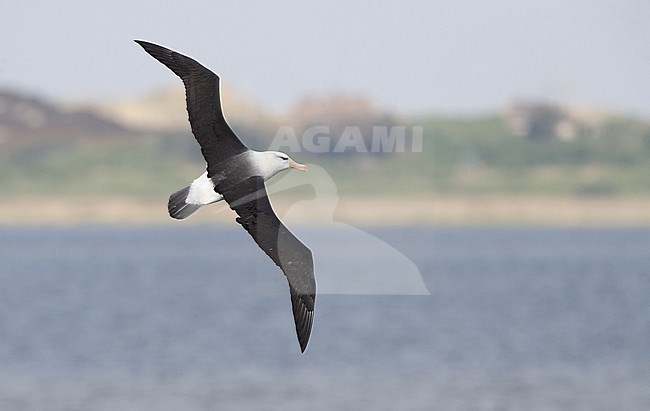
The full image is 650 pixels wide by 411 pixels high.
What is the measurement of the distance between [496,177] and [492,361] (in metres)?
78.0

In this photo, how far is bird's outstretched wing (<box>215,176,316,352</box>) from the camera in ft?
51.6

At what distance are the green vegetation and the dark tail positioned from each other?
8561 cm

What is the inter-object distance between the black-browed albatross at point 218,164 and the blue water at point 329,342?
31.7 feet

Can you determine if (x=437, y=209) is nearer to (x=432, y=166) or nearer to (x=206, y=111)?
→ (x=432, y=166)

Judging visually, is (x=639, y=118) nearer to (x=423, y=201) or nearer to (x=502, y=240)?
(x=423, y=201)

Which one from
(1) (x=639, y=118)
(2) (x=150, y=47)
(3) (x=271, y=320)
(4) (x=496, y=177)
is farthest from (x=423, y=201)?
(2) (x=150, y=47)

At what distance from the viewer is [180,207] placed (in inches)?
560

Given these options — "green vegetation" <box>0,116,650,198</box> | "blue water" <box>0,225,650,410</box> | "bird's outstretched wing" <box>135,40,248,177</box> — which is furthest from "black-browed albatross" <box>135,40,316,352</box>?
"green vegetation" <box>0,116,650,198</box>

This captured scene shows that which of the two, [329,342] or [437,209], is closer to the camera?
[329,342]

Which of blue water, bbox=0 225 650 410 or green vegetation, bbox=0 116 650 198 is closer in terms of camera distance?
Answer: blue water, bbox=0 225 650 410

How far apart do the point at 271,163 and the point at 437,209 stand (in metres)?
147

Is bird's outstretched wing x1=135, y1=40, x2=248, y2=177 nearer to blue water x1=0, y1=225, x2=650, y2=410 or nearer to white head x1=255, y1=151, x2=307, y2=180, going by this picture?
white head x1=255, y1=151, x2=307, y2=180

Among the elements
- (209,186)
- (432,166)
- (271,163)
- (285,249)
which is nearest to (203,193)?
(209,186)

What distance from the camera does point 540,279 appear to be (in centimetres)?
10356
